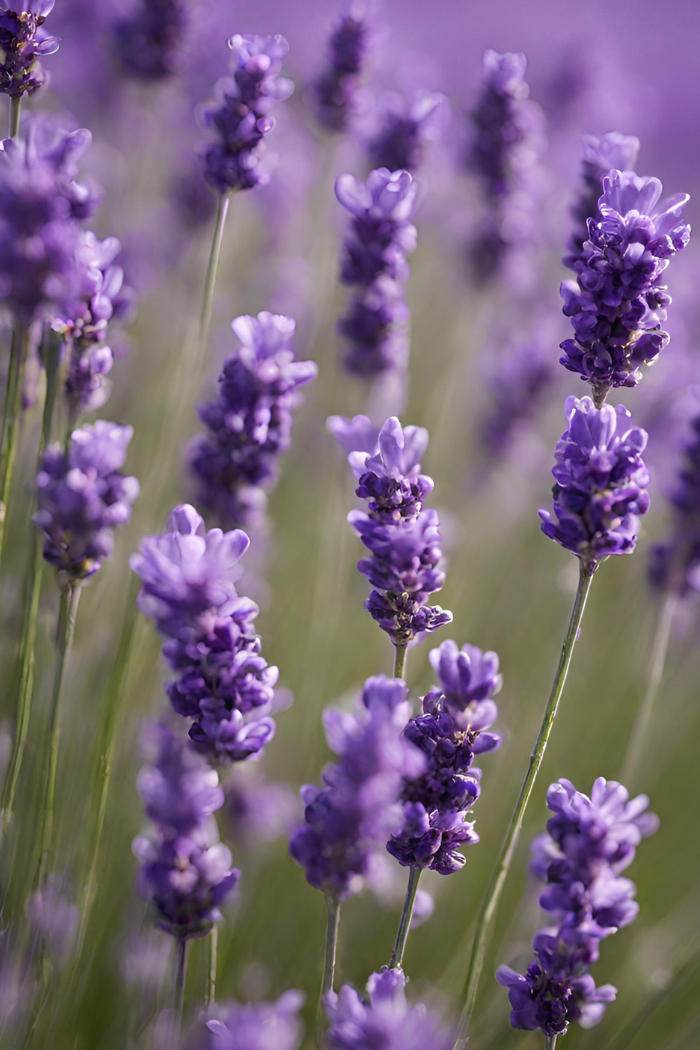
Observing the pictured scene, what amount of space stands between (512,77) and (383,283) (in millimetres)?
677

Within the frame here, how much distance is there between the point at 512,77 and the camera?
2068mm

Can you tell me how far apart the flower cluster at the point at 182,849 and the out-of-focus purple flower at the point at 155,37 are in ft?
5.57

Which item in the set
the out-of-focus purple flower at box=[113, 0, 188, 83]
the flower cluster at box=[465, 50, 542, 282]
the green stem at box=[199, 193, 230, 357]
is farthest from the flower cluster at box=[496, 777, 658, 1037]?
the out-of-focus purple flower at box=[113, 0, 188, 83]

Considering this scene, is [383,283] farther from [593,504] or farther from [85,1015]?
[85,1015]

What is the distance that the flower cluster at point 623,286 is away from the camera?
112cm

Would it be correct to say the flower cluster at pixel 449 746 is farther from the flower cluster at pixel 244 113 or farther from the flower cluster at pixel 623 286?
the flower cluster at pixel 244 113

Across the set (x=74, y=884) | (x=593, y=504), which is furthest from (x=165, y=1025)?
(x=593, y=504)

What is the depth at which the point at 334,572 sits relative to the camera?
2256 millimetres

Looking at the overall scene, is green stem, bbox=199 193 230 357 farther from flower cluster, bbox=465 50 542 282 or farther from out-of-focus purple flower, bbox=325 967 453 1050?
out-of-focus purple flower, bbox=325 967 453 1050

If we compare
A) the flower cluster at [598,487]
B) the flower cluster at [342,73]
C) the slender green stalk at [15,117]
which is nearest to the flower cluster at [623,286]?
the flower cluster at [598,487]

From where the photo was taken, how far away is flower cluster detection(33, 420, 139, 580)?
1174mm

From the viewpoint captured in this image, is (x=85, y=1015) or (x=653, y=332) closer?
(x=653, y=332)

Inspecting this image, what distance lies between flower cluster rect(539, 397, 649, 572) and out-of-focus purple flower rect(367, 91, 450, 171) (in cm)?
110

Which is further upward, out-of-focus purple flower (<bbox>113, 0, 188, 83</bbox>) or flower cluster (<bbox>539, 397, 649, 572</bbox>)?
out-of-focus purple flower (<bbox>113, 0, 188, 83</bbox>)
